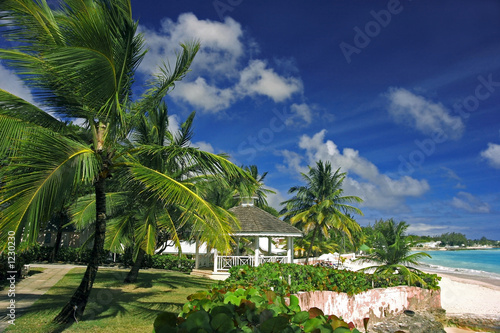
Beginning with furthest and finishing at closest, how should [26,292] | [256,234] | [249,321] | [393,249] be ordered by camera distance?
[256,234], [393,249], [26,292], [249,321]

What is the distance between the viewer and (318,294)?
8.78 meters

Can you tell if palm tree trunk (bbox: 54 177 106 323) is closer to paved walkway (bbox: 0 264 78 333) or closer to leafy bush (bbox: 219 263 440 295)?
paved walkway (bbox: 0 264 78 333)

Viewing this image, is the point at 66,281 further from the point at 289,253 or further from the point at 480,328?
the point at 480,328

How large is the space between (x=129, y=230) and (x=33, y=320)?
509cm

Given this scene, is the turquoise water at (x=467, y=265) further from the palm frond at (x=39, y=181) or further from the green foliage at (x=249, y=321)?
the green foliage at (x=249, y=321)

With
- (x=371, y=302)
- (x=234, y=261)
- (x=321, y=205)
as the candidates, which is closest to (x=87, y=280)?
(x=371, y=302)

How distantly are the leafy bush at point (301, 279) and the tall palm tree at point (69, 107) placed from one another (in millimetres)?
1429

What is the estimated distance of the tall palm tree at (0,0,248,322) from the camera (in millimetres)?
5023

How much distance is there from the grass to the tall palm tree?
53 cm

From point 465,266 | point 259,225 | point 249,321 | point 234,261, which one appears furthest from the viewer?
point 465,266

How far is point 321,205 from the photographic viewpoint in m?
27.6

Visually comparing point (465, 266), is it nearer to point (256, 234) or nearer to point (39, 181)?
point (256, 234)

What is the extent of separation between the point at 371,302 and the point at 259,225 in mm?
10026

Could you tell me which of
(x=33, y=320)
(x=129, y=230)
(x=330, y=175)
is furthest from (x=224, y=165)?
(x=330, y=175)
